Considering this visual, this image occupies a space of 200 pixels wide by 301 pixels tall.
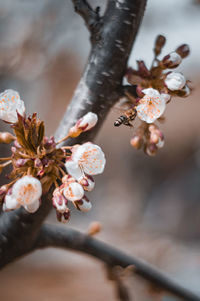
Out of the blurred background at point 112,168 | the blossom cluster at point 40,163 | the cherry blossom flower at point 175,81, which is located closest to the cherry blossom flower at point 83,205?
the blossom cluster at point 40,163

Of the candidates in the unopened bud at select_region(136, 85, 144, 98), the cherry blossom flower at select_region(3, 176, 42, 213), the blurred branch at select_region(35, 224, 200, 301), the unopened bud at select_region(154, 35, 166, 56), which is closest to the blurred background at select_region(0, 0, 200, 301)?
the blurred branch at select_region(35, 224, 200, 301)

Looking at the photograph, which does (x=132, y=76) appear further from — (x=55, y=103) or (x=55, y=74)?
(x=55, y=103)

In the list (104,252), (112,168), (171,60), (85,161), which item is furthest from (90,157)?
(112,168)

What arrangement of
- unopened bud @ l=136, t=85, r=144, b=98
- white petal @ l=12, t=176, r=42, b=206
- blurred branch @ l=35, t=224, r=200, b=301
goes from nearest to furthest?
1. white petal @ l=12, t=176, r=42, b=206
2. unopened bud @ l=136, t=85, r=144, b=98
3. blurred branch @ l=35, t=224, r=200, b=301

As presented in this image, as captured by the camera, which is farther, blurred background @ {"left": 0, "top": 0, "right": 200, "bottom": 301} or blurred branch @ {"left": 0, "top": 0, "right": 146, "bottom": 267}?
blurred background @ {"left": 0, "top": 0, "right": 200, "bottom": 301}

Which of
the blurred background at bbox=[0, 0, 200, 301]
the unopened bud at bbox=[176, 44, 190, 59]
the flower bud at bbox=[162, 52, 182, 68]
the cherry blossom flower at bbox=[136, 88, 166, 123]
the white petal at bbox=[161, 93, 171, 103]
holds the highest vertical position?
the unopened bud at bbox=[176, 44, 190, 59]

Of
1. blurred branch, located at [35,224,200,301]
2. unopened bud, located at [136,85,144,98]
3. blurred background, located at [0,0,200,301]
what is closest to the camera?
unopened bud, located at [136,85,144,98]

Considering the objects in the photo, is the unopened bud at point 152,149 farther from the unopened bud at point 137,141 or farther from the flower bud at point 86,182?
the flower bud at point 86,182

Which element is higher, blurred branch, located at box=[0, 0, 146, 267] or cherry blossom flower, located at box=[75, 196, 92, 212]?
blurred branch, located at box=[0, 0, 146, 267]

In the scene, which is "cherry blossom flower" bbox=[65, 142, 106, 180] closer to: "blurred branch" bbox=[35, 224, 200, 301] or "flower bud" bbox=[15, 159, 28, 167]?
"flower bud" bbox=[15, 159, 28, 167]
